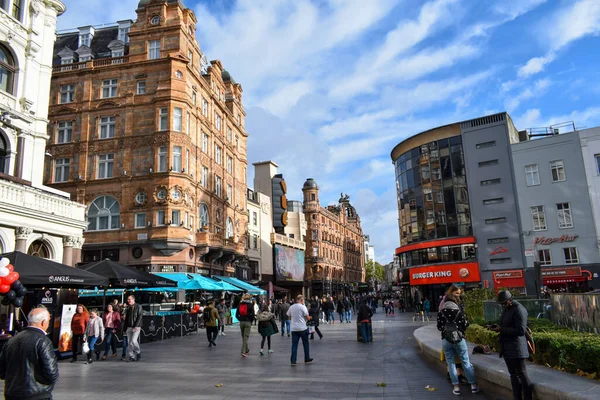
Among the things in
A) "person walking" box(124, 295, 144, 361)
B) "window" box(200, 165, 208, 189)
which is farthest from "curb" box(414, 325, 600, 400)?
"window" box(200, 165, 208, 189)

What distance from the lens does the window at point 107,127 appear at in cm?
3384

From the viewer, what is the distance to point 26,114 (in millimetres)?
19969

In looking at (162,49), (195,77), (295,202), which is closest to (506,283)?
(195,77)

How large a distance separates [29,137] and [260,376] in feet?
54.5

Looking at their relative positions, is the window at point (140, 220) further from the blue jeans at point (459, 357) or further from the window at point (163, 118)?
the blue jeans at point (459, 357)

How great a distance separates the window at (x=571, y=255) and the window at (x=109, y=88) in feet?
120

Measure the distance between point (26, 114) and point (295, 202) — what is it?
58.3 meters

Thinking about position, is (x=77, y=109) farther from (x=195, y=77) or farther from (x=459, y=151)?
(x=459, y=151)

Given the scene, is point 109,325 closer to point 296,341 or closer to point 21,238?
point 296,341

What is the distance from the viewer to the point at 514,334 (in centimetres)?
648

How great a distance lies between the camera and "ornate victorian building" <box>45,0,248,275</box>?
31.9 meters

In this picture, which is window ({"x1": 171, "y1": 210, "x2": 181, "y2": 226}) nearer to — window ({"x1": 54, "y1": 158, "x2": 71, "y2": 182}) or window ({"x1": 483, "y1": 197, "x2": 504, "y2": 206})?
window ({"x1": 54, "y1": 158, "x2": 71, "y2": 182})

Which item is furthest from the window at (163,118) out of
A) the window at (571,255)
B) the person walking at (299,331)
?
the window at (571,255)

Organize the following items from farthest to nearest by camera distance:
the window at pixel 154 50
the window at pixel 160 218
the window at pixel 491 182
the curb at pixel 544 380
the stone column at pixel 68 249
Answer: the window at pixel 491 182, the window at pixel 154 50, the window at pixel 160 218, the stone column at pixel 68 249, the curb at pixel 544 380
